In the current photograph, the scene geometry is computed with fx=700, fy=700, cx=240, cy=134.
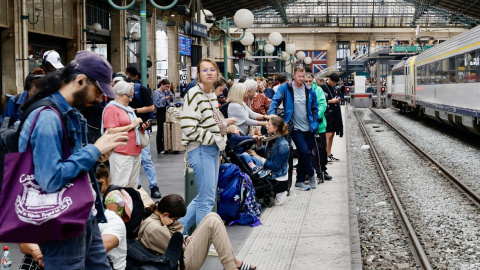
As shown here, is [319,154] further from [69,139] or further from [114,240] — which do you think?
[69,139]

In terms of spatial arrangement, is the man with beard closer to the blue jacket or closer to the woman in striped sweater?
the woman in striped sweater

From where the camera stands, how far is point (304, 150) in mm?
9922

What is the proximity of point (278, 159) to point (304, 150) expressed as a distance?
125 centimetres

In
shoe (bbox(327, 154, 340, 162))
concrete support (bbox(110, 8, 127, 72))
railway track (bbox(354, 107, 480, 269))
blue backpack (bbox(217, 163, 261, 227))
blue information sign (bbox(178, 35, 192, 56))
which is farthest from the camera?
blue information sign (bbox(178, 35, 192, 56))

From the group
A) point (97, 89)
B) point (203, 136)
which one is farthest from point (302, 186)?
point (97, 89)

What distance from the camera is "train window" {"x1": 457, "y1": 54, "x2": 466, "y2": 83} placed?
18.6 metres

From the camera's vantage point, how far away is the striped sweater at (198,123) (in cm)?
615

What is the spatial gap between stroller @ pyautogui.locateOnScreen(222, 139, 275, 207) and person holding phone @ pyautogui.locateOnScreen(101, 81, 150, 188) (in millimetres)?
1072

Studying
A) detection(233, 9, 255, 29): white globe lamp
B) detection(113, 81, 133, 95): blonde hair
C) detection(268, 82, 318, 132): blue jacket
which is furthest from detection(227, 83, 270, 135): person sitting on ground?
detection(233, 9, 255, 29): white globe lamp

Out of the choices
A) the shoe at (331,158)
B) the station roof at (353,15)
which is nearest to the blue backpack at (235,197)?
the shoe at (331,158)

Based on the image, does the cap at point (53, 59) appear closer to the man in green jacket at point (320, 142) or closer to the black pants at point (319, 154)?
the man in green jacket at point (320, 142)

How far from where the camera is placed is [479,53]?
55.0 ft

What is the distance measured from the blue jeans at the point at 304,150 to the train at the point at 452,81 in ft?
26.0

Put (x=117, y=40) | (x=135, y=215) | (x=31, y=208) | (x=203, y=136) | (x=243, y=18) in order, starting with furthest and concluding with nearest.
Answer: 1. (x=117, y=40)
2. (x=243, y=18)
3. (x=203, y=136)
4. (x=135, y=215)
5. (x=31, y=208)
